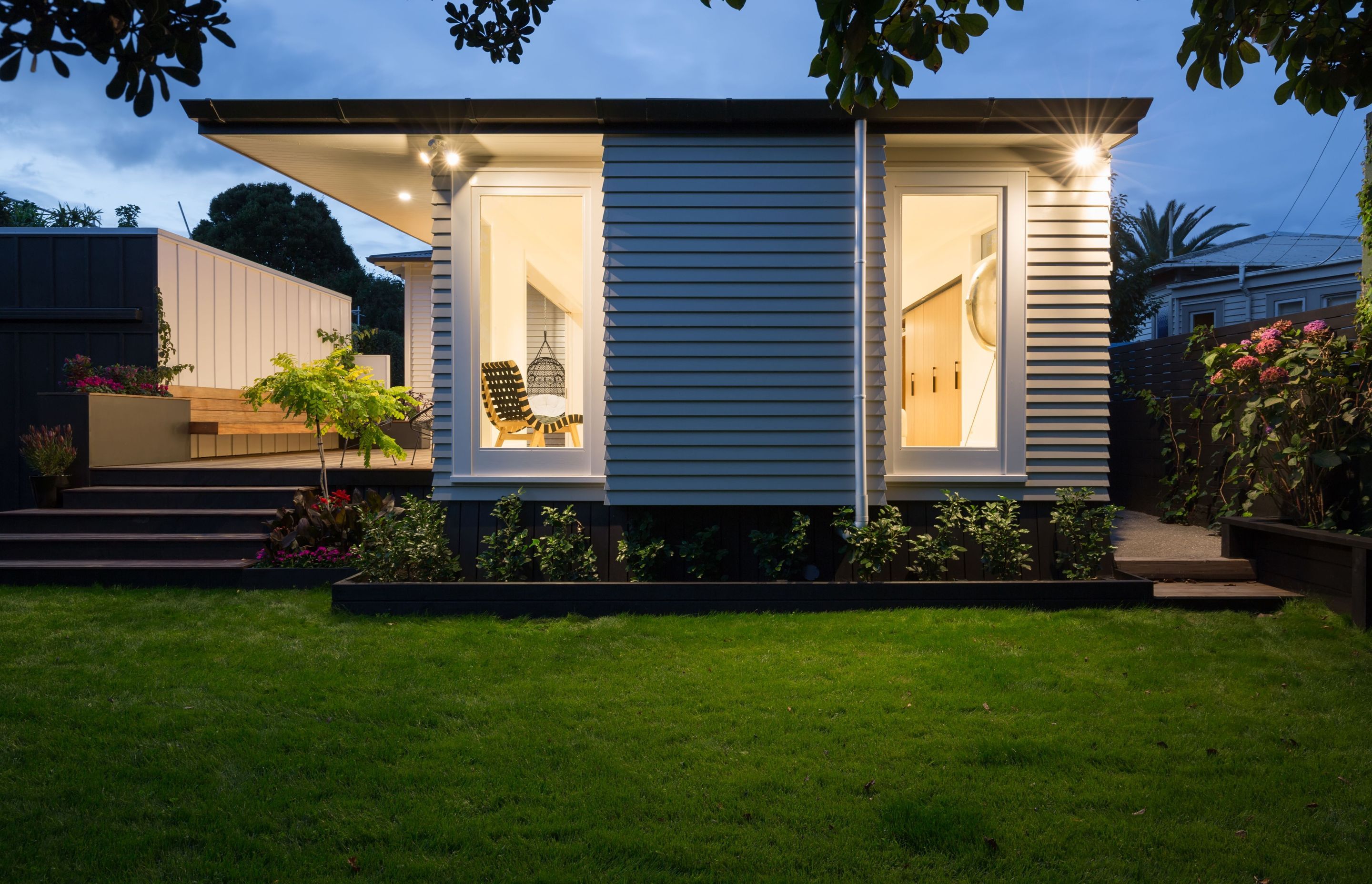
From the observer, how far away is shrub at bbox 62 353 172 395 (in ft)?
21.5

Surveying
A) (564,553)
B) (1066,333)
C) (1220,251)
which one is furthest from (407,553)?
(1220,251)

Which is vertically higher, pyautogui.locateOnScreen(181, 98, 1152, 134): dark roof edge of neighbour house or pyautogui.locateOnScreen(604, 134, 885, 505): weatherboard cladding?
pyautogui.locateOnScreen(181, 98, 1152, 134): dark roof edge of neighbour house

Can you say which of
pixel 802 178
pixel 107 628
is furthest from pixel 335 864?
pixel 802 178

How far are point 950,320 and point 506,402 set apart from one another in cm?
437

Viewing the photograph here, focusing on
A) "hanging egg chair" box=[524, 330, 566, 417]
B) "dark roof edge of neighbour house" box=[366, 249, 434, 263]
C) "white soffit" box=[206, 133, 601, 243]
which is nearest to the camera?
"white soffit" box=[206, 133, 601, 243]

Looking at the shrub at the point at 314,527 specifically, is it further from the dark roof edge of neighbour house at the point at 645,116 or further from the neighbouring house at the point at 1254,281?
the neighbouring house at the point at 1254,281

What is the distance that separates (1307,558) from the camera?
4547 millimetres

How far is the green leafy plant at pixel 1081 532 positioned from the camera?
4.67 m

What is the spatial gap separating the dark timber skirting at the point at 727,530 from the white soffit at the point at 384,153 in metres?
1.93

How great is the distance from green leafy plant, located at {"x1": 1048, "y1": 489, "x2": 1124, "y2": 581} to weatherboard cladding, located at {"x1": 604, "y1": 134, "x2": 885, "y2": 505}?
3.81 ft

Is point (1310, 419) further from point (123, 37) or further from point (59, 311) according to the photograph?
point (59, 311)

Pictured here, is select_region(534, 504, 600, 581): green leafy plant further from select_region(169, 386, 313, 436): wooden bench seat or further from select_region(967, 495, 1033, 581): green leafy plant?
select_region(169, 386, 313, 436): wooden bench seat

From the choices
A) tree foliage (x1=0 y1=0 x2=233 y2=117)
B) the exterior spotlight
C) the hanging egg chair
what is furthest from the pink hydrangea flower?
the hanging egg chair

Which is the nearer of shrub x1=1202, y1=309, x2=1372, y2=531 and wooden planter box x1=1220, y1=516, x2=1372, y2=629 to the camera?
wooden planter box x1=1220, y1=516, x2=1372, y2=629
